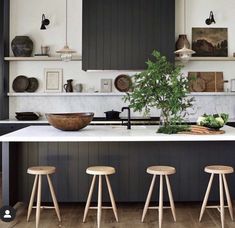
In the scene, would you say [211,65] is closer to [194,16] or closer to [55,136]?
[194,16]

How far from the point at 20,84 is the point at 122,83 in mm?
1776

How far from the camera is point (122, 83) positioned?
269 inches

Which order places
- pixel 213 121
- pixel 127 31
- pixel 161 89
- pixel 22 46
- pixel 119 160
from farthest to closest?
1. pixel 22 46
2. pixel 127 31
3. pixel 119 160
4. pixel 213 121
5. pixel 161 89

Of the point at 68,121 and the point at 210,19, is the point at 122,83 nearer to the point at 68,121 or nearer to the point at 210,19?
the point at 210,19

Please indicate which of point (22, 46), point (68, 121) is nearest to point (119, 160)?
point (68, 121)

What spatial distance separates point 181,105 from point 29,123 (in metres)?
3.14

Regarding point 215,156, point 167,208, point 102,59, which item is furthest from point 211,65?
point 167,208

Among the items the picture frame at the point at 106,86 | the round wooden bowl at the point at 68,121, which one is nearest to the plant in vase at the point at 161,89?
the round wooden bowl at the point at 68,121

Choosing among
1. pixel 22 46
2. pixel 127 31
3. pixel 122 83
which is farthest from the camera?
pixel 122 83

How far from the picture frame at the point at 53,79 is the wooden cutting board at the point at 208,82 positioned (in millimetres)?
2258

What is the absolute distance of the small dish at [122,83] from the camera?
22.4 feet

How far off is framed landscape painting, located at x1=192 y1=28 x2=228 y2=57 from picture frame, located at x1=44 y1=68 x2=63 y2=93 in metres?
2.38

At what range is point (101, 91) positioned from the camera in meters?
6.80

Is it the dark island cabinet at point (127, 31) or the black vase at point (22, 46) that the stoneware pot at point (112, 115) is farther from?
the black vase at point (22, 46)
